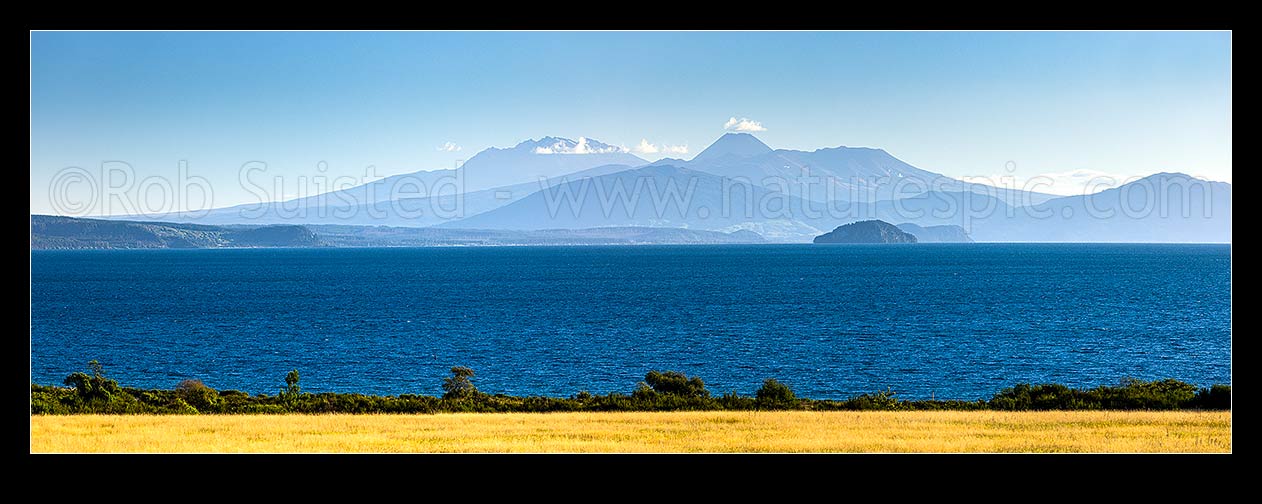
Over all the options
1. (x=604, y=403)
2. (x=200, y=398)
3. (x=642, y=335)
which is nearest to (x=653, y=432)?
(x=604, y=403)

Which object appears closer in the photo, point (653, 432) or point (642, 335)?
point (653, 432)

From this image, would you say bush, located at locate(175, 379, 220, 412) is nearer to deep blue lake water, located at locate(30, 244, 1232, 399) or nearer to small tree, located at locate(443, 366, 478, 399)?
small tree, located at locate(443, 366, 478, 399)

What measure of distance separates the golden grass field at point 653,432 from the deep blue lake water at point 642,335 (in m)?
21.4

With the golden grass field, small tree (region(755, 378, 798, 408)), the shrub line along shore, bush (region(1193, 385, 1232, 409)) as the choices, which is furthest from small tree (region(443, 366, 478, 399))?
bush (region(1193, 385, 1232, 409))

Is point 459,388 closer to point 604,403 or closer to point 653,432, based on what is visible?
point 604,403

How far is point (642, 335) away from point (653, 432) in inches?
1842

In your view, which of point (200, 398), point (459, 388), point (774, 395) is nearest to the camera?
point (200, 398)

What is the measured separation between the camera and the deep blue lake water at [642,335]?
46688mm

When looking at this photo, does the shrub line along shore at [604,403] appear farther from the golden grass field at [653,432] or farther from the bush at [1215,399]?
the golden grass field at [653,432]

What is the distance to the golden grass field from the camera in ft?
50.7

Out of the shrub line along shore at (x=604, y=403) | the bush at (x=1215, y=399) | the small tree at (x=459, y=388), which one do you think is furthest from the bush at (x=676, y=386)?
the bush at (x=1215, y=399)

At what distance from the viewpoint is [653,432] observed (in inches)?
695
